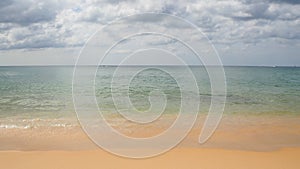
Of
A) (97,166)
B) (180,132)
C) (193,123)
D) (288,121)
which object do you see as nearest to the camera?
(97,166)

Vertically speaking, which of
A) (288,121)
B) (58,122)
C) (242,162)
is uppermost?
(288,121)

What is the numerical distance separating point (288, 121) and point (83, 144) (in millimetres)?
8861

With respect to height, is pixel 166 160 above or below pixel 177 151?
below

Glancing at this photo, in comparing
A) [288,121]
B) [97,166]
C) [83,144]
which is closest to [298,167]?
[97,166]

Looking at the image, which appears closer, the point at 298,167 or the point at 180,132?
the point at 298,167

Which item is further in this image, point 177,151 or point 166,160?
point 177,151

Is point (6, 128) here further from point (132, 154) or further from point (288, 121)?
point (288, 121)

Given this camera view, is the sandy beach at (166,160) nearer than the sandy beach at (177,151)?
Yes

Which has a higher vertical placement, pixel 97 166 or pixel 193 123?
pixel 193 123

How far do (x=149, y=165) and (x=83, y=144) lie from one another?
296 centimetres

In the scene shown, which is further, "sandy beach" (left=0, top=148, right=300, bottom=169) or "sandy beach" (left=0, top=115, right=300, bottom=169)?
"sandy beach" (left=0, top=115, right=300, bottom=169)

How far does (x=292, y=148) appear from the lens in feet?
31.5

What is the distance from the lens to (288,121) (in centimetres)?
1443

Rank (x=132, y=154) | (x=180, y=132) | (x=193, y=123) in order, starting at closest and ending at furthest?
(x=132, y=154)
(x=180, y=132)
(x=193, y=123)
